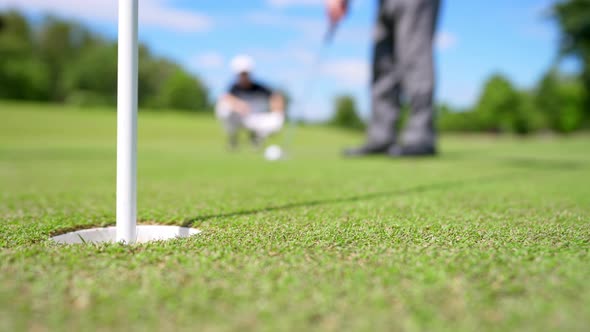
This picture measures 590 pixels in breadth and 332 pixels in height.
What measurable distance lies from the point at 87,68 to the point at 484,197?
48988 mm

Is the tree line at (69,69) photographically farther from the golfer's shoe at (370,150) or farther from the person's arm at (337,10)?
the person's arm at (337,10)

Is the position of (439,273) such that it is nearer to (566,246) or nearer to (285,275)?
(285,275)

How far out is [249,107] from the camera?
8.23 m

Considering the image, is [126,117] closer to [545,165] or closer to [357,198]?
[357,198]

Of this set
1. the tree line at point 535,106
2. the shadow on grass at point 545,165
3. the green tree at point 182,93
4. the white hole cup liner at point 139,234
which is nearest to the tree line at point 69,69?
the green tree at point 182,93

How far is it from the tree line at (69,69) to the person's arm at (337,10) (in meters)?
35.3

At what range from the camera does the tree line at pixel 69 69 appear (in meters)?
39.1

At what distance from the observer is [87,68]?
45.1 meters

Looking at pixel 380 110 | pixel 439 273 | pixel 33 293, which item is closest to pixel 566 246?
pixel 439 273

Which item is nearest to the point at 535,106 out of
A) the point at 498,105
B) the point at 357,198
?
the point at 498,105

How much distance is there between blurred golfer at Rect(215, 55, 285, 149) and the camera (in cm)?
786

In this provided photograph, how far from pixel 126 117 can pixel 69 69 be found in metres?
50.8

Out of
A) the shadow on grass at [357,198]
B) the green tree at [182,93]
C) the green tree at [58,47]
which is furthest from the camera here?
the green tree at [182,93]

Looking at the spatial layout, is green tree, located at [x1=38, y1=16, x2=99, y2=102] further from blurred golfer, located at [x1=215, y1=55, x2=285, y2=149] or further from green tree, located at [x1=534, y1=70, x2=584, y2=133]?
green tree, located at [x1=534, y1=70, x2=584, y2=133]
